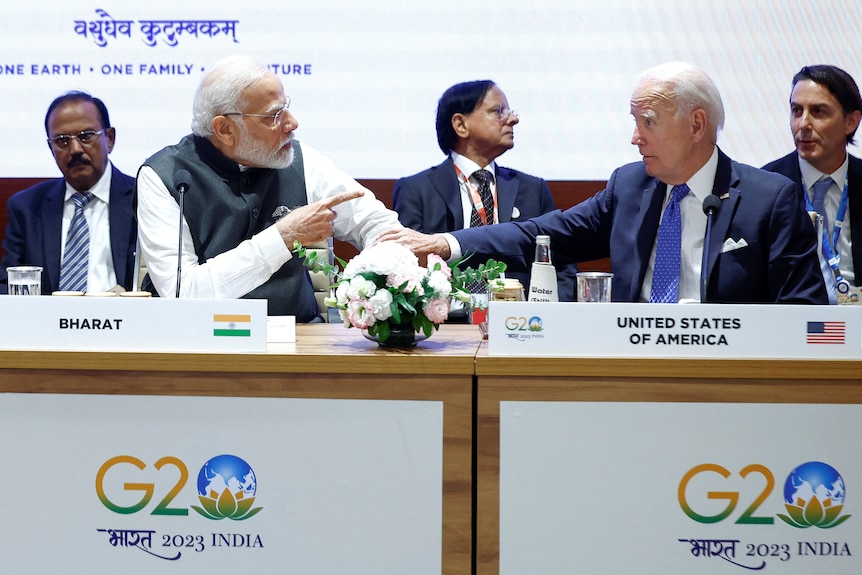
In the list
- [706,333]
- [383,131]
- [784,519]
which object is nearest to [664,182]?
[706,333]

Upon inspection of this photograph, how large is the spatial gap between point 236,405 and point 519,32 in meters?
2.73

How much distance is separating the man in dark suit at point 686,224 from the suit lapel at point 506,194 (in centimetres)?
99

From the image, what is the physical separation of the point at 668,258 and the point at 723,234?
16 cm

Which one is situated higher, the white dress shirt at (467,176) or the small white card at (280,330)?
the white dress shirt at (467,176)

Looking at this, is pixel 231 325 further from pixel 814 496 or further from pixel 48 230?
pixel 48 230

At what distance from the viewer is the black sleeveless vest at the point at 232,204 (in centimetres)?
287

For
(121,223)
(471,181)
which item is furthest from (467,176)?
(121,223)

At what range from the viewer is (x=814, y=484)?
181 centimetres

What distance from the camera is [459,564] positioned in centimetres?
185

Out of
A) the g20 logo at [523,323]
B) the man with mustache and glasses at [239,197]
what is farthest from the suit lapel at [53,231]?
the g20 logo at [523,323]

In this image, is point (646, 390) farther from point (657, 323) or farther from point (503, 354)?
point (503, 354)

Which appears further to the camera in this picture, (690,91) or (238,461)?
(690,91)

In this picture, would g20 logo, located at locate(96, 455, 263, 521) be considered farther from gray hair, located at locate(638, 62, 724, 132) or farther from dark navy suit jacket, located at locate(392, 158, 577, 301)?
dark navy suit jacket, located at locate(392, 158, 577, 301)

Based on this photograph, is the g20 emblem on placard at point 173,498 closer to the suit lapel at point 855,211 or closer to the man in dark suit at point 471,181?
the man in dark suit at point 471,181
